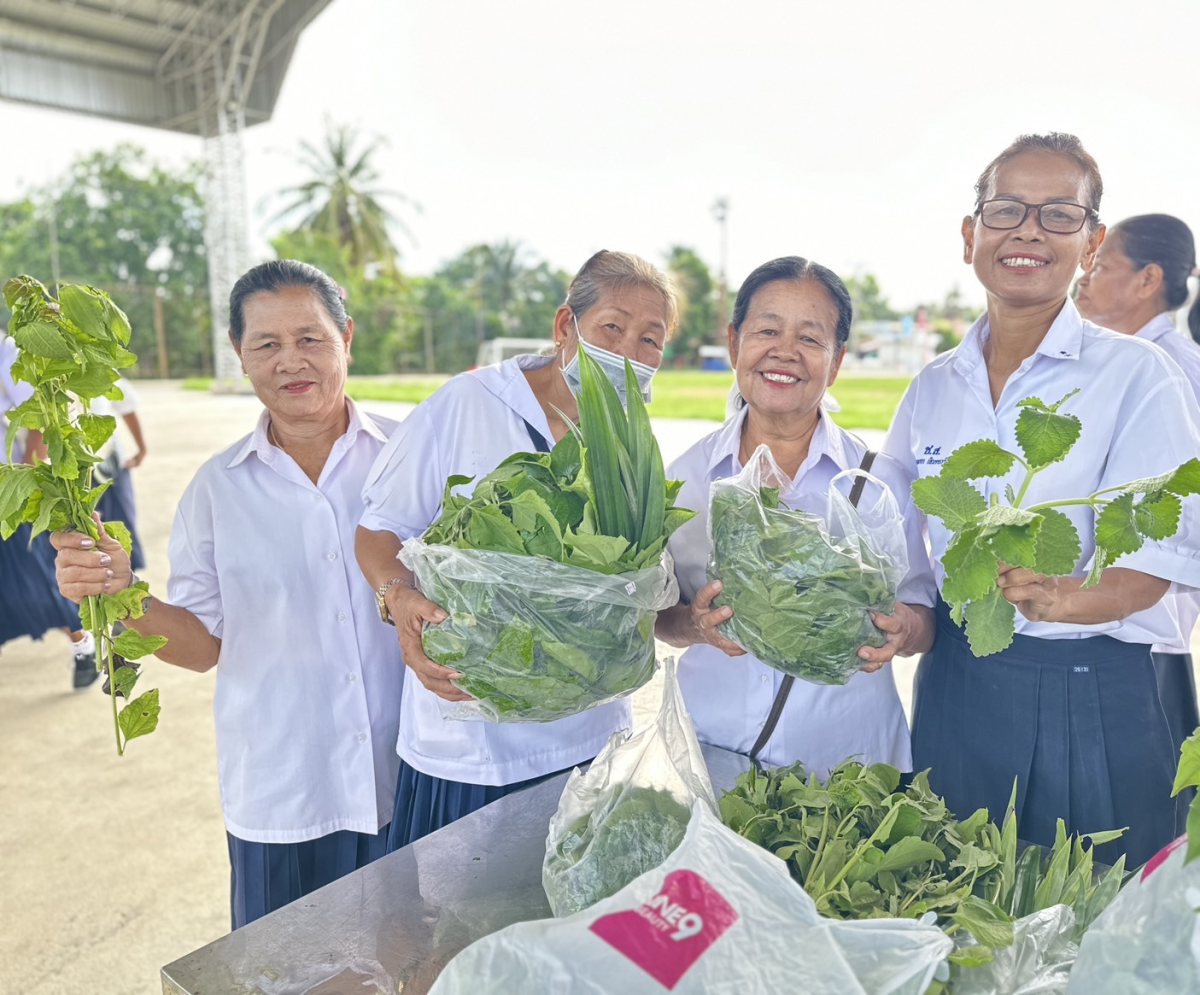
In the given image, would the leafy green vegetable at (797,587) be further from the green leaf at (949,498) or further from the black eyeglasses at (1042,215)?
the black eyeglasses at (1042,215)

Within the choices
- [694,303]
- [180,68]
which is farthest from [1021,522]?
[694,303]

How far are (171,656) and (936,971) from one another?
4.91 feet

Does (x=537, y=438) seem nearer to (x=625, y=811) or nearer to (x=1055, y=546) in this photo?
(x=625, y=811)

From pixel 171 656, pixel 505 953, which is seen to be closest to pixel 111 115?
pixel 171 656

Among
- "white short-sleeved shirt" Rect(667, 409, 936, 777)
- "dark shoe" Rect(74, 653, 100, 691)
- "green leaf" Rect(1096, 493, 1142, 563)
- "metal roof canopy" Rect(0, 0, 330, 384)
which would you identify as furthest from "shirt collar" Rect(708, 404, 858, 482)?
"metal roof canopy" Rect(0, 0, 330, 384)

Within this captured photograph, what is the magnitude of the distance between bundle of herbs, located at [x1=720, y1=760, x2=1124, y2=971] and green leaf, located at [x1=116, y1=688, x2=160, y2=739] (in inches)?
34.6

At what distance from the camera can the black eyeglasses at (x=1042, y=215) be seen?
5.47 feet

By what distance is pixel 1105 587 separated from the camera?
1.48 metres

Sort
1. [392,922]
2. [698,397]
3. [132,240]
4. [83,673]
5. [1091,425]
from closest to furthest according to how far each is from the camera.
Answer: [392,922]
[1091,425]
[83,673]
[698,397]
[132,240]

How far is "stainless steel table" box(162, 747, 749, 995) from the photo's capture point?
1.10 metres

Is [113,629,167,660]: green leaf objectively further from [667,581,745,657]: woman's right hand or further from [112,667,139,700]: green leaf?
[667,581,745,657]: woman's right hand

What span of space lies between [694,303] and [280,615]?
42869 millimetres

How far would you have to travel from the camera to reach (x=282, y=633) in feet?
6.03

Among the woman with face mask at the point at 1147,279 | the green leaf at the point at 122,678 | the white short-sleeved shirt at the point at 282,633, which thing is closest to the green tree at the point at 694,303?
the woman with face mask at the point at 1147,279
